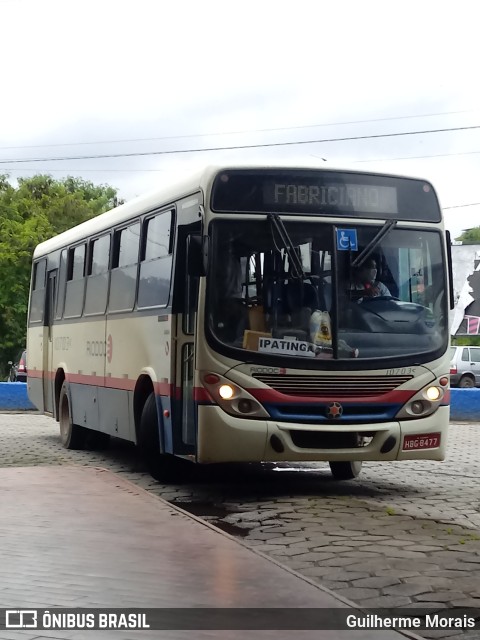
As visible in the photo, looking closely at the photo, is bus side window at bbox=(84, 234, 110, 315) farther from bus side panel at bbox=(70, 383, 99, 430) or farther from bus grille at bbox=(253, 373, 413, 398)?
bus grille at bbox=(253, 373, 413, 398)

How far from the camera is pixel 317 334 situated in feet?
38.5

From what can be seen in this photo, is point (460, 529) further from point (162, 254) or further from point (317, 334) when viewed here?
point (162, 254)

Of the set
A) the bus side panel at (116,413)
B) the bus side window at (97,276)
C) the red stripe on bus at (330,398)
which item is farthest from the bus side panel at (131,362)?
the red stripe on bus at (330,398)

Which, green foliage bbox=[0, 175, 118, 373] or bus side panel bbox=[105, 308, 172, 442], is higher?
green foliage bbox=[0, 175, 118, 373]

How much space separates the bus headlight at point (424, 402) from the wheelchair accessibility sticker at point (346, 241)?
1519 millimetres

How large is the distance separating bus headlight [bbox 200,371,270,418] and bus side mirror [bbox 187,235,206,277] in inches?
37.5

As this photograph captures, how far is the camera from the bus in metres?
11.6

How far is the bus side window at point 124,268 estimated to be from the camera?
47.2 ft

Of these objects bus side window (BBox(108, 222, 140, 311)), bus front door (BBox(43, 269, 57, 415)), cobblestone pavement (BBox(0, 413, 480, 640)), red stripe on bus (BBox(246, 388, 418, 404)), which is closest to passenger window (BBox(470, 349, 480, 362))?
cobblestone pavement (BBox(0, 413, 480, 640))

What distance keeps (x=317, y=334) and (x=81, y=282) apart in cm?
645

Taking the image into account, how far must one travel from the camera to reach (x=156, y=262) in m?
13.4

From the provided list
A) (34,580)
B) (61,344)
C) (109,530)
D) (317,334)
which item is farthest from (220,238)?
(61,344)

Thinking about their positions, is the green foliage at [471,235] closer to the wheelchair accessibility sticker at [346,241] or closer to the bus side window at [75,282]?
the bus side window at [75,282]

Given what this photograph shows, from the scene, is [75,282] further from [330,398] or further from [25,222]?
[25,222]
